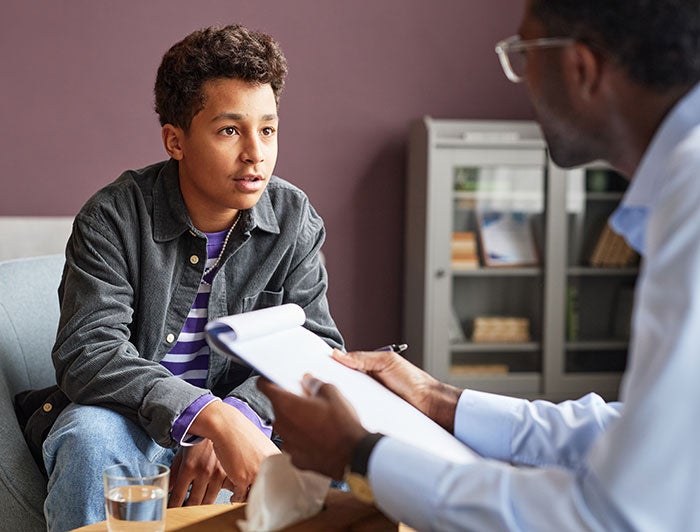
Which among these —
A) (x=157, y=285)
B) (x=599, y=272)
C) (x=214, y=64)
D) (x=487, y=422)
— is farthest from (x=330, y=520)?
(x=599, y=272)

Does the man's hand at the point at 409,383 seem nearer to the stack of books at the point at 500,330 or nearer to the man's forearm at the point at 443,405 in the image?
the man's forearm at the point at 443,405

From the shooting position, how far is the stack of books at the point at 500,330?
425cm

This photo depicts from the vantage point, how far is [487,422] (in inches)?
55.9

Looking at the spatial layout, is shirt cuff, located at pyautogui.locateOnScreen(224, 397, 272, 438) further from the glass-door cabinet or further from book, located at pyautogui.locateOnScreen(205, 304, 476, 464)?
the glass-door cabinet

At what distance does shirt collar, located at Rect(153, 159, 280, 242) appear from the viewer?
1938 mm

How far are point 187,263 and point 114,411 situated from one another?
35cm

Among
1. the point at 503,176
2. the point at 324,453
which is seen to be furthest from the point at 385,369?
the point at 503,176

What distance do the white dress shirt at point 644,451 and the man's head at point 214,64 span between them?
1014mm

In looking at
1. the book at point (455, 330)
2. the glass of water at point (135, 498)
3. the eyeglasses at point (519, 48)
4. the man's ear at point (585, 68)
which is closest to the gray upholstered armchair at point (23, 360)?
the glass of water at point (135, 498)

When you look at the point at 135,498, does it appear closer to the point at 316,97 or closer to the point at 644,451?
the point at 644,451

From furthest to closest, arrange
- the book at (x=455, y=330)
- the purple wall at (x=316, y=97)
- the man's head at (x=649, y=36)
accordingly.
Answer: the book at (x=455, y=330), the purple wall at (x=316, y=97), the man's head at (x=649, y=36)

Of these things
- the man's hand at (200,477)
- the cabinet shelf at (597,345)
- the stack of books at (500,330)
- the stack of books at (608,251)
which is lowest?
the cabinet shelf at (597,345)

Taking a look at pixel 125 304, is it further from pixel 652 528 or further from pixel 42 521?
pixel 652 528

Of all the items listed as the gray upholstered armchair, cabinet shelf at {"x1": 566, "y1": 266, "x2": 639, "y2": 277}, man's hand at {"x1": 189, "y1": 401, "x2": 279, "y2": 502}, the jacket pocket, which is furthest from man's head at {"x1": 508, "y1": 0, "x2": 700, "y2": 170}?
cabinet shelf at {"x1": 566, "y1": 266, "x2": 639, "y2": 277}
